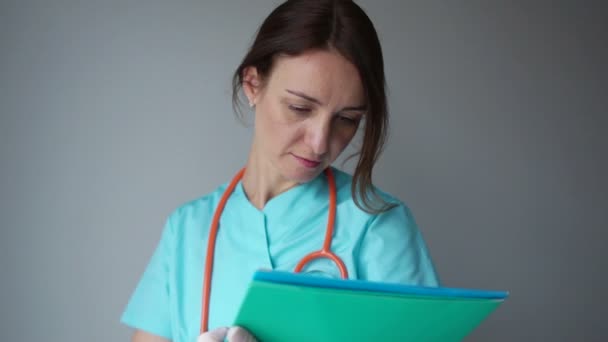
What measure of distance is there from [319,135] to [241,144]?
559 millimetres

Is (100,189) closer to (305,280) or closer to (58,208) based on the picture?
(58,208)

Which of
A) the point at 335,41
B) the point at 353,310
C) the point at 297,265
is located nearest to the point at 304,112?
the point at 335,41

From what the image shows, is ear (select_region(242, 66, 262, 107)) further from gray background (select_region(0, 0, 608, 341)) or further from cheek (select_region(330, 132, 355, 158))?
gray background (select_region(0, 0, 608, 341))

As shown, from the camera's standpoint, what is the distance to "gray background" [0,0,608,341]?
4.48ft

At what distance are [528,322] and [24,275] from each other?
4.27ft

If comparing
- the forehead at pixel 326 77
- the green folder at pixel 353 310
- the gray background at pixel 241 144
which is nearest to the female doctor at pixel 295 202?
the forehead at pixel 326 77

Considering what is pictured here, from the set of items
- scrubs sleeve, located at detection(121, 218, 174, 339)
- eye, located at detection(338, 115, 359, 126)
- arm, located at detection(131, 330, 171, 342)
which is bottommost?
arm, located at detection(131, 330, 171, 342)

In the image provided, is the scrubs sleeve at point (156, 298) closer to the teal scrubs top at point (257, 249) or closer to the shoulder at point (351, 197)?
the teal scrubs top at point (257, 249)

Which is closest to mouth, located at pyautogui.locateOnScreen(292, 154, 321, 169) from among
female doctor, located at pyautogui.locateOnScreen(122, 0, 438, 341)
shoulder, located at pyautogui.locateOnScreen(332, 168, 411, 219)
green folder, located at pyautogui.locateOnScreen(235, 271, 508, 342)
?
female doctor, located at pyautogui.locateOnScreen(122, 0, 438, 341)

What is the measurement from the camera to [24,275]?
1.36 m

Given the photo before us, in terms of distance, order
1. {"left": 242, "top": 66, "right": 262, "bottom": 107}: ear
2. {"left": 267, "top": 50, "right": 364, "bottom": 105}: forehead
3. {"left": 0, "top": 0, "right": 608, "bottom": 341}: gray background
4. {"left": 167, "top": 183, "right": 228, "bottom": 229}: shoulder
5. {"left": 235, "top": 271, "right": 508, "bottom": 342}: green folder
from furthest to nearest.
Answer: {"left": 0, "top": 0, "right": 608, "bottom": 341}: gray background
{"left": 167, "top": 183, "right": 228, "bottom": 229}: shoulder
{"left": 242, "top": 66, "right": 262, "bottom": 107}: ear
{"left": 267, "top": 50, "right": 364, "bottom": 105}: forehead
{"left": 235, "top": 271, "right": 508, "bottom": 342}: green folder

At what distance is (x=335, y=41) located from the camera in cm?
96

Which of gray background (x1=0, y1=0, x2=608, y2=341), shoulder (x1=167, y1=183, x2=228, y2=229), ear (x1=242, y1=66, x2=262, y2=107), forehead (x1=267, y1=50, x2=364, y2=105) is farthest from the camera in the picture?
gray background (x1=0, y1=0, x2=608, y2=341)

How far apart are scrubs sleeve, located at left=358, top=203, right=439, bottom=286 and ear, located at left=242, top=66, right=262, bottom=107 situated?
308 mm
